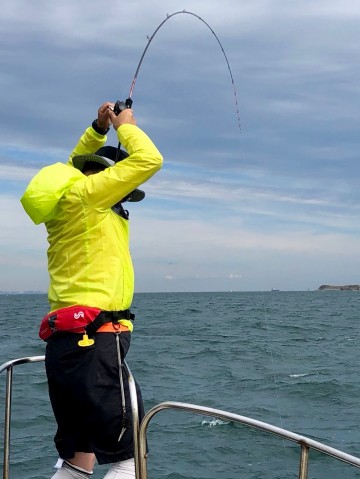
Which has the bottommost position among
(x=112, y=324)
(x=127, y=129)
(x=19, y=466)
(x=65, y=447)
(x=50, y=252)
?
(x=19, y=466)

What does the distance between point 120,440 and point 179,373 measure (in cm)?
1260

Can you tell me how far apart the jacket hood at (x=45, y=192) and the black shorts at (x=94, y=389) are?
0.53 metres

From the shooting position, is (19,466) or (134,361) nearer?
(19,466)

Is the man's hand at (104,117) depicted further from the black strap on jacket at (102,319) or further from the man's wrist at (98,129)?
the black strap on jacket at (102,319)

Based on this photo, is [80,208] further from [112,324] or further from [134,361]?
[134,361]

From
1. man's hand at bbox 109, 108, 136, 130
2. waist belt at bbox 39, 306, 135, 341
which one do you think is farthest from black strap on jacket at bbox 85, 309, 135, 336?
man's hand at bbox 109, 108, 136, 130

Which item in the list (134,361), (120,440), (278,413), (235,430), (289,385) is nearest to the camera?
(120,440)

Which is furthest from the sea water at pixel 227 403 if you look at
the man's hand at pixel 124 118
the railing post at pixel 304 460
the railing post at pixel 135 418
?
the railing post at pixel 304 460

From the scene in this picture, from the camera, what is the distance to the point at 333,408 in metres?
11.8

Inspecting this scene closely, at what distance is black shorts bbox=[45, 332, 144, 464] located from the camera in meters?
2.94

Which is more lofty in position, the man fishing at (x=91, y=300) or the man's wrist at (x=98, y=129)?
the man's wrist at (x=98, y=129)

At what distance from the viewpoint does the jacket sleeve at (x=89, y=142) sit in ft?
12.2

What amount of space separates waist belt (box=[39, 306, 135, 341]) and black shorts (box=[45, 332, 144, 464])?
1.5 inches

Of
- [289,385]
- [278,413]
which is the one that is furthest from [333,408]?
[289,385]
